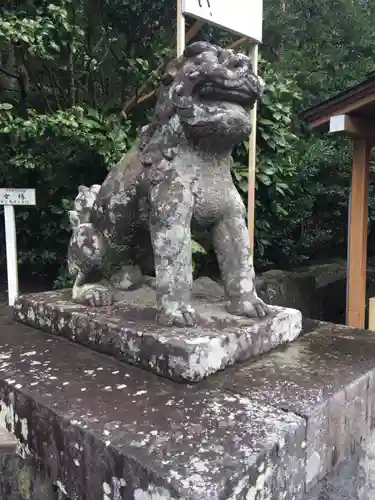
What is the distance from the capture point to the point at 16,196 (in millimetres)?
3043

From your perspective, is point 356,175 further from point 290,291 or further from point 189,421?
point 189,421

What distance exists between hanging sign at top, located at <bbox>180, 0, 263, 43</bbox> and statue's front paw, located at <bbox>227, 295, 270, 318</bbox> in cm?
159

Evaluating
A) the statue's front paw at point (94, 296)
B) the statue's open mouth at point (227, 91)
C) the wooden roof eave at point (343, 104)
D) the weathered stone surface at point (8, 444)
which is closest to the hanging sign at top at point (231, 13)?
the wooden roof eave at point (343, 104)

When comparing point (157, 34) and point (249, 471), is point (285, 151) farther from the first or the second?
point (249, 471)

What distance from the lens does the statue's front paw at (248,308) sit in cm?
147

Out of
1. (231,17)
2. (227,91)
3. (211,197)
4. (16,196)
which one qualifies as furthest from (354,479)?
(16,196)

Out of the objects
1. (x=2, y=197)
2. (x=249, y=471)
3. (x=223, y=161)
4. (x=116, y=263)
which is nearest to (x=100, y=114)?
(x=2, y=197)

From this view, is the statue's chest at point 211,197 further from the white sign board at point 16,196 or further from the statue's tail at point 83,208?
the white sign board at point 16,196

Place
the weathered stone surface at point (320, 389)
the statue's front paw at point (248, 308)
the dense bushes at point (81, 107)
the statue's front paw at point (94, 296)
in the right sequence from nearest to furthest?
the weathered stone surface at point (320, 389) → the statue's front paw at point (248, 308) → the statue's front paw at point (94, 296) → the dense bushes at point (81, 107)

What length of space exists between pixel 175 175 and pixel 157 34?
355 cm

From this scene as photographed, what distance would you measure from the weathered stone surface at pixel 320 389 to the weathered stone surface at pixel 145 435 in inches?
2.2

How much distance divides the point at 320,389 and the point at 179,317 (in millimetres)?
460

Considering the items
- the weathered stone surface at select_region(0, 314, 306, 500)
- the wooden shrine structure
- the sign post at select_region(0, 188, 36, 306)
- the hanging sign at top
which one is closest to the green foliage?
the wooden shrine structure

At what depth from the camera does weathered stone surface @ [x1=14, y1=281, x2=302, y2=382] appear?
4.01ft
